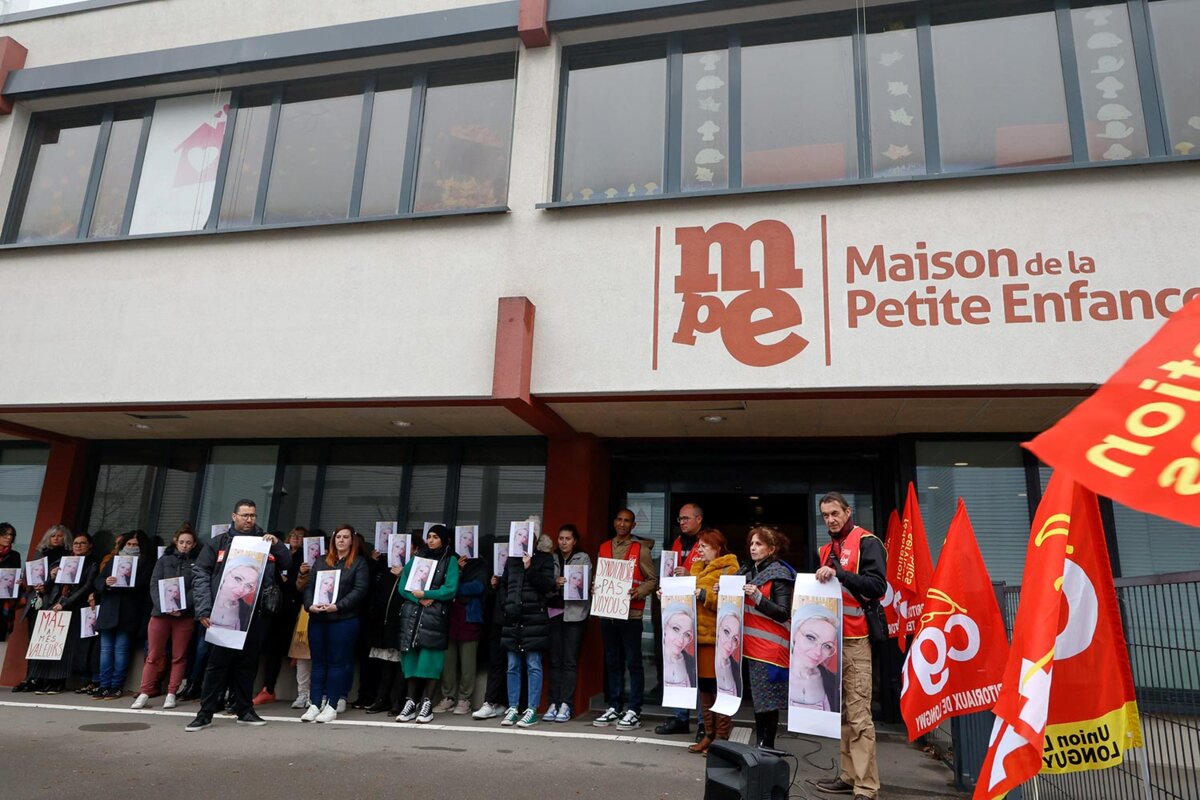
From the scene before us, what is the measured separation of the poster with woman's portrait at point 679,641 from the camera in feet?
23.2

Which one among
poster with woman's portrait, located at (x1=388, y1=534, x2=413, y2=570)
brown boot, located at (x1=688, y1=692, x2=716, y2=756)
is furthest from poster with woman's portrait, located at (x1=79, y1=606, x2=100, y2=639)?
brown boot, located at (x1=688, y1=692, x2=716, y2=756)

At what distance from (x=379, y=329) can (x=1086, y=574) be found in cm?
705

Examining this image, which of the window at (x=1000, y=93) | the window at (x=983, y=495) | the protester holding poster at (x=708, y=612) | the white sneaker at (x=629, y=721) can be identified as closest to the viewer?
the protester holding poster at (x=708, y=612)

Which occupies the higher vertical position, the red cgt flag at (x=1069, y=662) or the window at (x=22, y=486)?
the window at (x=22, y=486)

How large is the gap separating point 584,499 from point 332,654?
3079 millimetres

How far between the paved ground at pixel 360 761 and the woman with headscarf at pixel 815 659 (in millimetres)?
698

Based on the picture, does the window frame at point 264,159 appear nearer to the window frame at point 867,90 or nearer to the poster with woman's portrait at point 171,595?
the window frame at point 867,90

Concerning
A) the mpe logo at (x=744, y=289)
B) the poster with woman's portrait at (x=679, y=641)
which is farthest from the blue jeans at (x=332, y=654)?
the mpe logo at (x=744, y=289)

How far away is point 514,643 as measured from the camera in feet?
27.2

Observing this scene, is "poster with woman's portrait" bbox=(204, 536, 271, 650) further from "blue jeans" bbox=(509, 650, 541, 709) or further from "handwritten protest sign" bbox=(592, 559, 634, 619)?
"handwritten protest sign" bbox=(592, 559, 634, 619)

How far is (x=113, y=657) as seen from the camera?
9.80 m

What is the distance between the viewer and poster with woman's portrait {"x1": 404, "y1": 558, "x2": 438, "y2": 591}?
8.43 m

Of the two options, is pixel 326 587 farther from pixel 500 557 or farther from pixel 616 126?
pixel 616 126

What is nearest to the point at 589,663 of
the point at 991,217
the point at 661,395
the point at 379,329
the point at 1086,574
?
the point at 661,395
